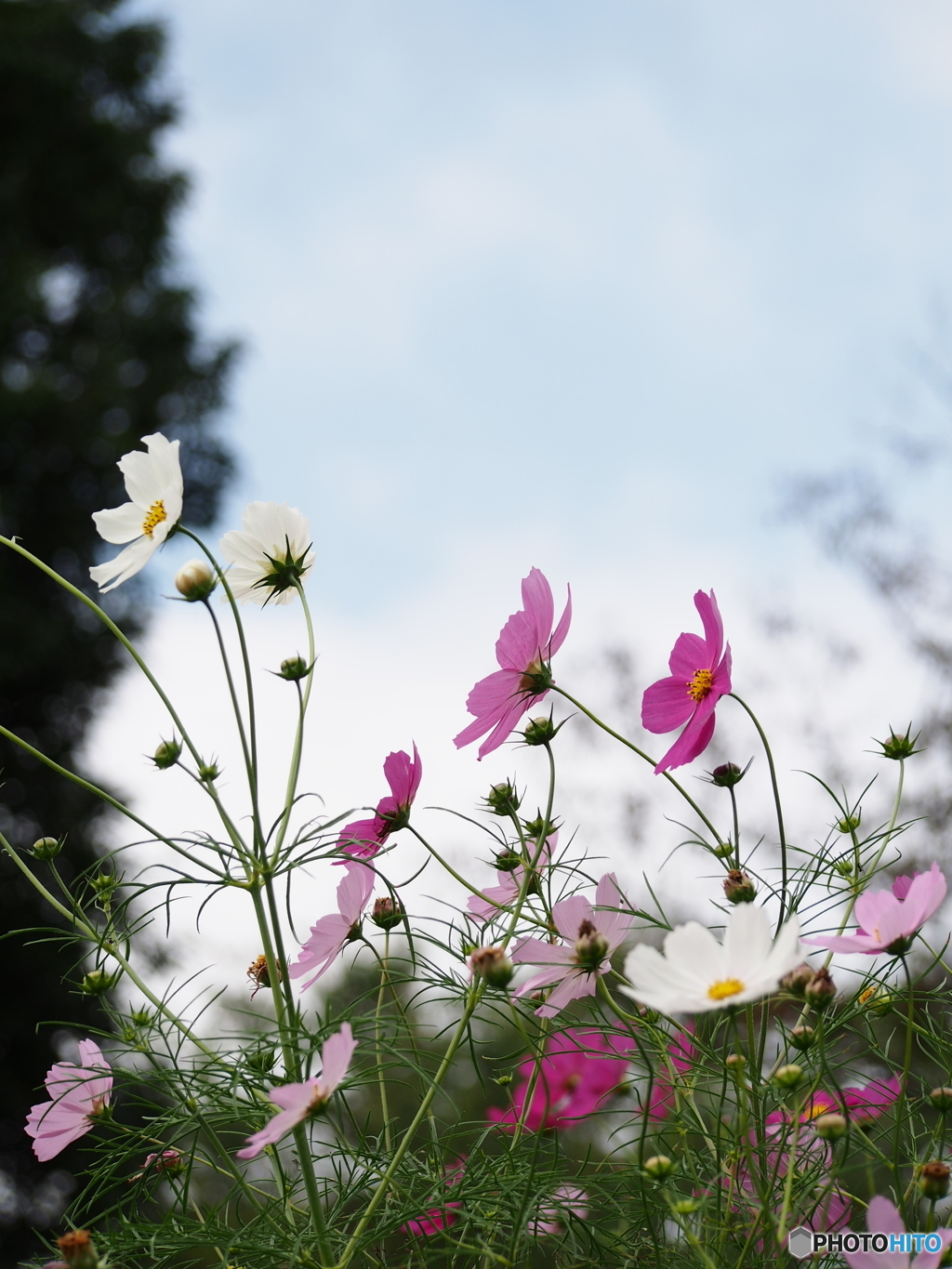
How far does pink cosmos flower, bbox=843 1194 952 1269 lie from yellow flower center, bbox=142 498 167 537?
456 millimetres

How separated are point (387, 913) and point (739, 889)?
0.18 m

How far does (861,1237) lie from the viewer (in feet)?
1.35

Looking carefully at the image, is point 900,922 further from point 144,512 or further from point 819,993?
point 144,512

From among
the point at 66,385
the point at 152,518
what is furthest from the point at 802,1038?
the point at 66,385

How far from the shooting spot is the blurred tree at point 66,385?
16.6 ft

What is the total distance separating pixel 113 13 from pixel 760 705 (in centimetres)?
669

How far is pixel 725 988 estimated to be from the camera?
14.2 inches

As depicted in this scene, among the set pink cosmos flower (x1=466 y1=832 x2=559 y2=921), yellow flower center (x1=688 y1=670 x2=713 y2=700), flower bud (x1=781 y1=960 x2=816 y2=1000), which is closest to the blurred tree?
pink cosmos flower (x1=466 y1=832 x2=559 y2=921)

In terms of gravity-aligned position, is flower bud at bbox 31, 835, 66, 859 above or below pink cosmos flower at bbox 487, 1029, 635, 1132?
below

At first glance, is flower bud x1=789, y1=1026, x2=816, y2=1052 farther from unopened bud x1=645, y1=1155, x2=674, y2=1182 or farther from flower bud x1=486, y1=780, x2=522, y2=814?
flower bud x1=486, y1=780, x2=522, y2=814

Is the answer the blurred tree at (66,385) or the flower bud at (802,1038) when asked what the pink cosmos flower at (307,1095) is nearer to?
the flower bud at (802,1038)

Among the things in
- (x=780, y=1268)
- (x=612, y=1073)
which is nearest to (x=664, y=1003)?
(x=780, y=1268)

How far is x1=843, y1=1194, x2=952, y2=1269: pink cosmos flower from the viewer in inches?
14.5

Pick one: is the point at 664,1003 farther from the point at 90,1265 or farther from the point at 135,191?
the point at 135,191
